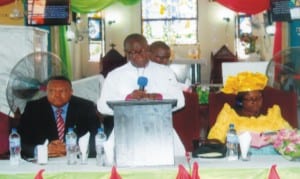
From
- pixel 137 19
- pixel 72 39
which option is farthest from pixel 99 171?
pixel 137 19

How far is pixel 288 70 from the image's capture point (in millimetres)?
5430

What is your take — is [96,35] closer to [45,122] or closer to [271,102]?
[271,102]

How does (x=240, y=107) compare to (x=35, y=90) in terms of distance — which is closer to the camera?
(x=240, y=107)

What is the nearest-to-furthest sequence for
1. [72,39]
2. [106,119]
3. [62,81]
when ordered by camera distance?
[62,81], [106,119], [72,39]

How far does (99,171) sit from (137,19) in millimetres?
12960

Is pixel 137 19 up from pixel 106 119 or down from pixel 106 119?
up

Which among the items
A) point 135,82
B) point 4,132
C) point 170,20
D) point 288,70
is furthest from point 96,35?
point 135,82

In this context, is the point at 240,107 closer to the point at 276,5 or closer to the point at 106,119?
the point at 106,119

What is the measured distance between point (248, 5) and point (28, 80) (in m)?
3.76

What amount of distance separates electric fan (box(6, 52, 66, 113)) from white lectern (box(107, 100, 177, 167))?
7.78 ft

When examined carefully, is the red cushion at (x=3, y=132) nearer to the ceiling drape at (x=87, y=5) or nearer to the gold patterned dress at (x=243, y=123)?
the gold patterned dress at (x=243, y=123)

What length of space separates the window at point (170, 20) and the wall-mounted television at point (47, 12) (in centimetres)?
770

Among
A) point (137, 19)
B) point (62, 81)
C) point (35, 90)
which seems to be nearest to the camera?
point (62, 81)

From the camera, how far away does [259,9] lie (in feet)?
24.6
